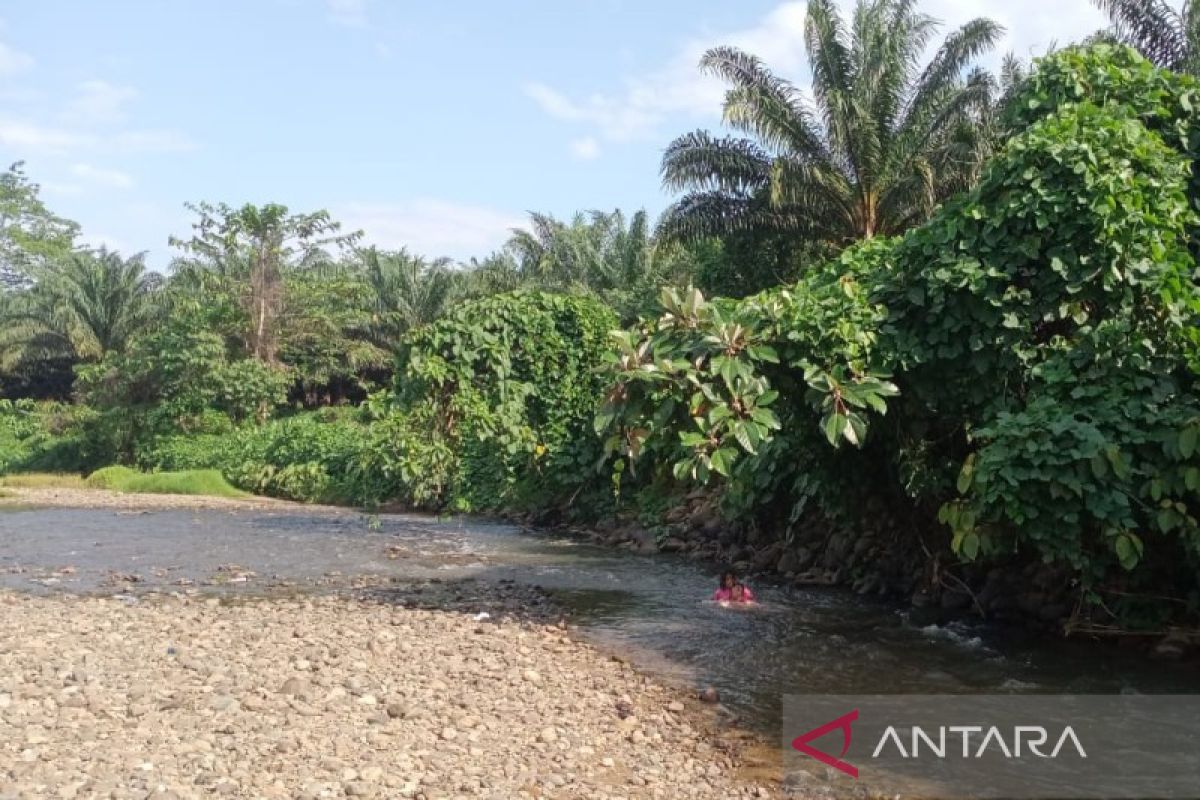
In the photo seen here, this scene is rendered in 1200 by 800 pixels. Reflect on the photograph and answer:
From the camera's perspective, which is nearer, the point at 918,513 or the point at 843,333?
the point at 843,333

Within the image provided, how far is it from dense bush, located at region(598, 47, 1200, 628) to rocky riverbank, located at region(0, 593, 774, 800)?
80.5 inches

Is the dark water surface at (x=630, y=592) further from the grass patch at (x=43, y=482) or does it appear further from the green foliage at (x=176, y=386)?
the green foliage at (x=176, y=386)

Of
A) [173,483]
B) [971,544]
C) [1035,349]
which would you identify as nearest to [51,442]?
[173,483]

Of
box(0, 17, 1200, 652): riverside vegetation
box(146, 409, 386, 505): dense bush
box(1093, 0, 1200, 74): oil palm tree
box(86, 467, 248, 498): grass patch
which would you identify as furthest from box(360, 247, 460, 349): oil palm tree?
box(1093, 0, 1200, 74): oil palm tree

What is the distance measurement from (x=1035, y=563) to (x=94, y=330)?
36.4 m

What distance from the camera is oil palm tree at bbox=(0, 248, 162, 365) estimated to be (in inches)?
1468

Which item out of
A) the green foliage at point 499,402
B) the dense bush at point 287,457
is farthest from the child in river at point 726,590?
the dense bush at point 287,457

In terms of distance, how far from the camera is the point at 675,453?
8953mm

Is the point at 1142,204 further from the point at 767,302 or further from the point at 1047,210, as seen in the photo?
the point at 767,302

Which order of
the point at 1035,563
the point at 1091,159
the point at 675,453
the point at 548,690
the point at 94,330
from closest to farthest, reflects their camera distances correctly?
1. the point at 548,690
2. the point at 1091,159
3. the point at 675,453
4. the point at 1035,563
5. the point at 94,330

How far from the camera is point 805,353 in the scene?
28.8 feet

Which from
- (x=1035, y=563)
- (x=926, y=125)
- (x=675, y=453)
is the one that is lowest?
(x=1035, y=563)

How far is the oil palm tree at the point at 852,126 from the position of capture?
17.1 meters

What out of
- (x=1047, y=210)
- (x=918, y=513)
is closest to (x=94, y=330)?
(x=918, y=513)
